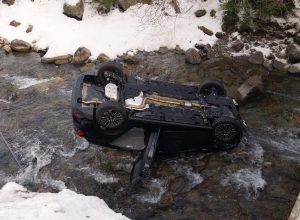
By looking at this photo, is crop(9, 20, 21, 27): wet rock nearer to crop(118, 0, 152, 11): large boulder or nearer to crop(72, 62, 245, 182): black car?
crop(118, 0, 152, 11): large boulder

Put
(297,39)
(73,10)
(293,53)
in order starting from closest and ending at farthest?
(293,53) < (297,39) < (73,10)

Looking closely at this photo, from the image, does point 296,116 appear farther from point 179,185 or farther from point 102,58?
point 102,58

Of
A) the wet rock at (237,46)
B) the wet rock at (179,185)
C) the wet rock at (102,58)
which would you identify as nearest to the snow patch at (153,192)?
the wet rock at (179,185)

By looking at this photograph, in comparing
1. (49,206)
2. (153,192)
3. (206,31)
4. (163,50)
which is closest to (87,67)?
(163,50)

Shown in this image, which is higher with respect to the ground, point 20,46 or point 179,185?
point 20,46

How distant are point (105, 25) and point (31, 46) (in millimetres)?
2290

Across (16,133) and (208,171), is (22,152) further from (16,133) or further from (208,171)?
(208,171)

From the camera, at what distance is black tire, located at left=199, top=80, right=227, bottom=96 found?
27.7ft

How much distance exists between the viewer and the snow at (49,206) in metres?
5.41

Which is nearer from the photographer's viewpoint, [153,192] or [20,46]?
[153,192]

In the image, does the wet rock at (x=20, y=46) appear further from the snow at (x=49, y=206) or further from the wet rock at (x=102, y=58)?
the snow at (x=49, y=206)

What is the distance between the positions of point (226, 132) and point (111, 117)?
209 centimetres

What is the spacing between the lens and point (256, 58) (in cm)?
1161

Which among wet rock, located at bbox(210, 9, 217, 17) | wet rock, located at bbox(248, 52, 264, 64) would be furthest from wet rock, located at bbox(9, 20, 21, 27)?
wet rock, located at bbox(248, 52, 264, 64)
